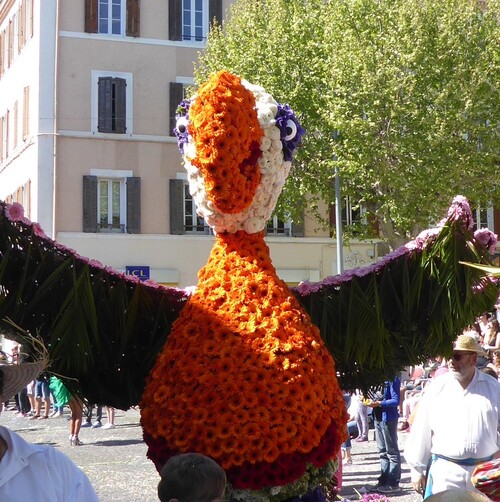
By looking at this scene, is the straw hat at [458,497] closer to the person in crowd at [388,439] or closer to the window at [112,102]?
the person in crowd at [388,439]

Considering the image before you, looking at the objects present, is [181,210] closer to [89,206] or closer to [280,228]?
[89,206]

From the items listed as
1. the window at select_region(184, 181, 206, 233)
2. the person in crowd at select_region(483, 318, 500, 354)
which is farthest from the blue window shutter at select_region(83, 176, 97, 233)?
the person in crowd at select_region(483, 318, 500, 354)

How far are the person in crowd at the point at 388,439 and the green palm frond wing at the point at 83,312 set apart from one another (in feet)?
17.1

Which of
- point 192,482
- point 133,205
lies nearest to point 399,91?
point 133,205

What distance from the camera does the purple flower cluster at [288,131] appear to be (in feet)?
16.8

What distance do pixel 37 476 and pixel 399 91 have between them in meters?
19.7

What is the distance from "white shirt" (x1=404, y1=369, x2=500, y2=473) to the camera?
19.9 ft

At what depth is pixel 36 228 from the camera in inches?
192

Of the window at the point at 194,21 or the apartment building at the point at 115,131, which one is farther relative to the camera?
the window at the point at 194,21

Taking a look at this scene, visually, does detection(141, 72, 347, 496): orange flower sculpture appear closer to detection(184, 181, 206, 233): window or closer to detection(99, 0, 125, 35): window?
detection(184, 181, 206, 233): window

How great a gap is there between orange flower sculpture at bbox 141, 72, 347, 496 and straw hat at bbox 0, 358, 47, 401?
0.86 meters

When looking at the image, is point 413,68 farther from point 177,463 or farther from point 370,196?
point 177,463

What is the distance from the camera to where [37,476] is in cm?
338

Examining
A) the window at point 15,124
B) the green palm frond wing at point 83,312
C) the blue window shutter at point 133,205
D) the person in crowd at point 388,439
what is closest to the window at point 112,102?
the blue window shutter at point 133,205
